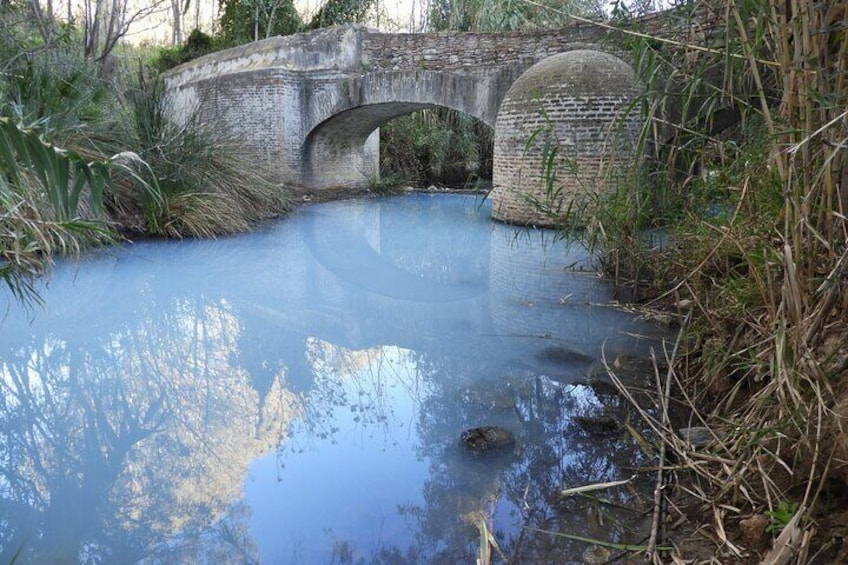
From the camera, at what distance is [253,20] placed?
627 inches

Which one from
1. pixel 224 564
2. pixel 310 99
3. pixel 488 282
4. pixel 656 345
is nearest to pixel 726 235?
pixel 656 345

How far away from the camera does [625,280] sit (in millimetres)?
4496

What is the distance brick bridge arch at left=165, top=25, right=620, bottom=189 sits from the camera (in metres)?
9.41

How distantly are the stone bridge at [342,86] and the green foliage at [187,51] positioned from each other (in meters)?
2.39

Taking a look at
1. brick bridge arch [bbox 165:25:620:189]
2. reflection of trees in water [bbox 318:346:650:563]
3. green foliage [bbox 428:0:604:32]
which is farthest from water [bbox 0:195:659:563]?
green foliage [bbox 428:0:604:32]

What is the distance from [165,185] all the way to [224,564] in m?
5.58

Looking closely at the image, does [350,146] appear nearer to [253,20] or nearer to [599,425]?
[253,20]

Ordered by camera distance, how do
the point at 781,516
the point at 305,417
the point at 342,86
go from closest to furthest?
the point at 781,516 < the point at 305,417 < the point at 342,86

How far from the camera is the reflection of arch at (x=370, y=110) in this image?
9.55m

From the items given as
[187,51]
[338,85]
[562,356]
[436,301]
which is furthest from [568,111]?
[187,51]

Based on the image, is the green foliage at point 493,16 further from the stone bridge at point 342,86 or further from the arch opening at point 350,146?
the stone bridge at point 342,86

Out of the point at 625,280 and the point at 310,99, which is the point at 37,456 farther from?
the point at 310,99

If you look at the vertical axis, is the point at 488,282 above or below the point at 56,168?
below

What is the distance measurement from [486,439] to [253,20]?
622 inches
